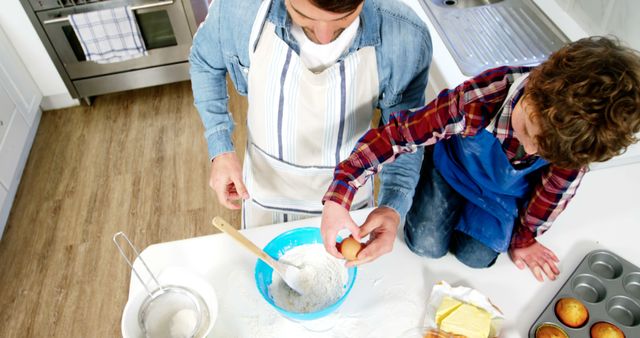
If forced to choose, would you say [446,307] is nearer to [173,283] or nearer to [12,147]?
[173,283]

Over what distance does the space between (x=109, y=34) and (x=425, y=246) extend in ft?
5.87

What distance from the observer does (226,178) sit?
102cm

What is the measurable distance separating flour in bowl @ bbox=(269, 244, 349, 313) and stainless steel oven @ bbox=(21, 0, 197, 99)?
1587 millimetres

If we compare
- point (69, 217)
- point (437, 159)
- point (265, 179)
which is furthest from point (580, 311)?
Result: point (69, 217)

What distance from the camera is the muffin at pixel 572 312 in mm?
836

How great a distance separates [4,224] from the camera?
1.96 meters

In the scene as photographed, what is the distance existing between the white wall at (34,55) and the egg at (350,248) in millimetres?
1970

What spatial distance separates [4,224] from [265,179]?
1.44 meters

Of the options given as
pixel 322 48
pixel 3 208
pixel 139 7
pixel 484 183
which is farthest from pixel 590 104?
pixel 3 208

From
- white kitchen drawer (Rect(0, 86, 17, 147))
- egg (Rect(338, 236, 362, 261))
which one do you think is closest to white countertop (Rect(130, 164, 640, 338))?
egg (Rect(338, 236, 362, 261))

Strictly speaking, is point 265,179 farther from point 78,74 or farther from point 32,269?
point 78,74

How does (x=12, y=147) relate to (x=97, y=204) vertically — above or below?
above

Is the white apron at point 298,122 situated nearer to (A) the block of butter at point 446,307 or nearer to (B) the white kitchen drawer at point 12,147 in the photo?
(A) the block of butter at point 446,307

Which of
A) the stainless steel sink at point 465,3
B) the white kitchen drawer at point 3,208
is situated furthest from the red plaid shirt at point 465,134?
the white kitchen drawer at point 3,208
